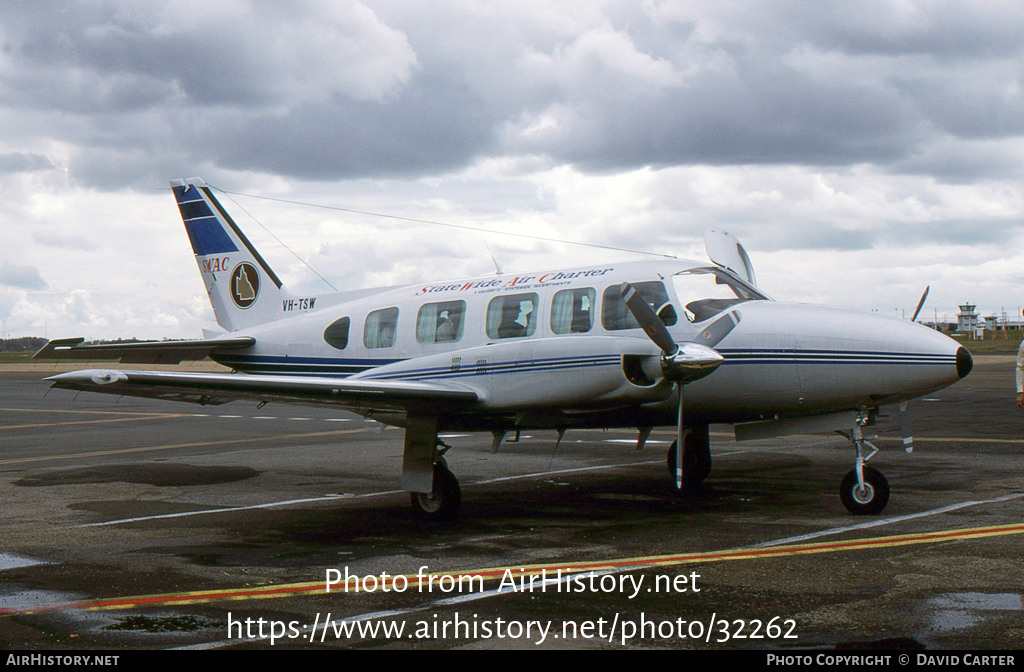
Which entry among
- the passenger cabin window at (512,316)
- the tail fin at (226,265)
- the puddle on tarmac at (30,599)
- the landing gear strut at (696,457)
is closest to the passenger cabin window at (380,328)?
the passenger cabin window at (512,316)

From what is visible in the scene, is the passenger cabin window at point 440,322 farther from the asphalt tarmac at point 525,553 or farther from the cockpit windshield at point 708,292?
the cockpit windshield at point 708,292

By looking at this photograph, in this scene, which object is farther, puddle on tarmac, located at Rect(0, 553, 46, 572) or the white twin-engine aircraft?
the white twin-engine aircraft

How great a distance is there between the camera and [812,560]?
24.4ft

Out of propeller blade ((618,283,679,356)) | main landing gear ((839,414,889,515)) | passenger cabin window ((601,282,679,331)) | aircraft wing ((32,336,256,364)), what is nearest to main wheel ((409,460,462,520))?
passenger cabin window ((601,282,679,331))

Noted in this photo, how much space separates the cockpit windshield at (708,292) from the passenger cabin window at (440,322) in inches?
111

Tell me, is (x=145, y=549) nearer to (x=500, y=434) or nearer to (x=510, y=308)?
(x=500, y=434)

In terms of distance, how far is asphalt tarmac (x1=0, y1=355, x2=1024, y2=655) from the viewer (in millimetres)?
5707

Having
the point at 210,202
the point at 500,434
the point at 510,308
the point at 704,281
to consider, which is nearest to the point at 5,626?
the point at 500,434

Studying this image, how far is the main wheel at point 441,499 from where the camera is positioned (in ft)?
33.3

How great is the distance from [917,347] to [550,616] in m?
5.28

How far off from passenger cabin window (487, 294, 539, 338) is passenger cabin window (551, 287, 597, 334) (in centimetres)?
30

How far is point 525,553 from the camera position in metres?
8.05

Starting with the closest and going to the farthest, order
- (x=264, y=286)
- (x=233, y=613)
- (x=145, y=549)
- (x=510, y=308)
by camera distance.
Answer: (x=233, y=613)
(x=145, y=549)
(x=510, y=308)
(x=264, y=286)

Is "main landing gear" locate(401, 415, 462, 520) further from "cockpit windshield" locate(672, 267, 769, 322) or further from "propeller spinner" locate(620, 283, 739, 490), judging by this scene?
"cockpit windshield" locate(672, 267, 769, 322)
